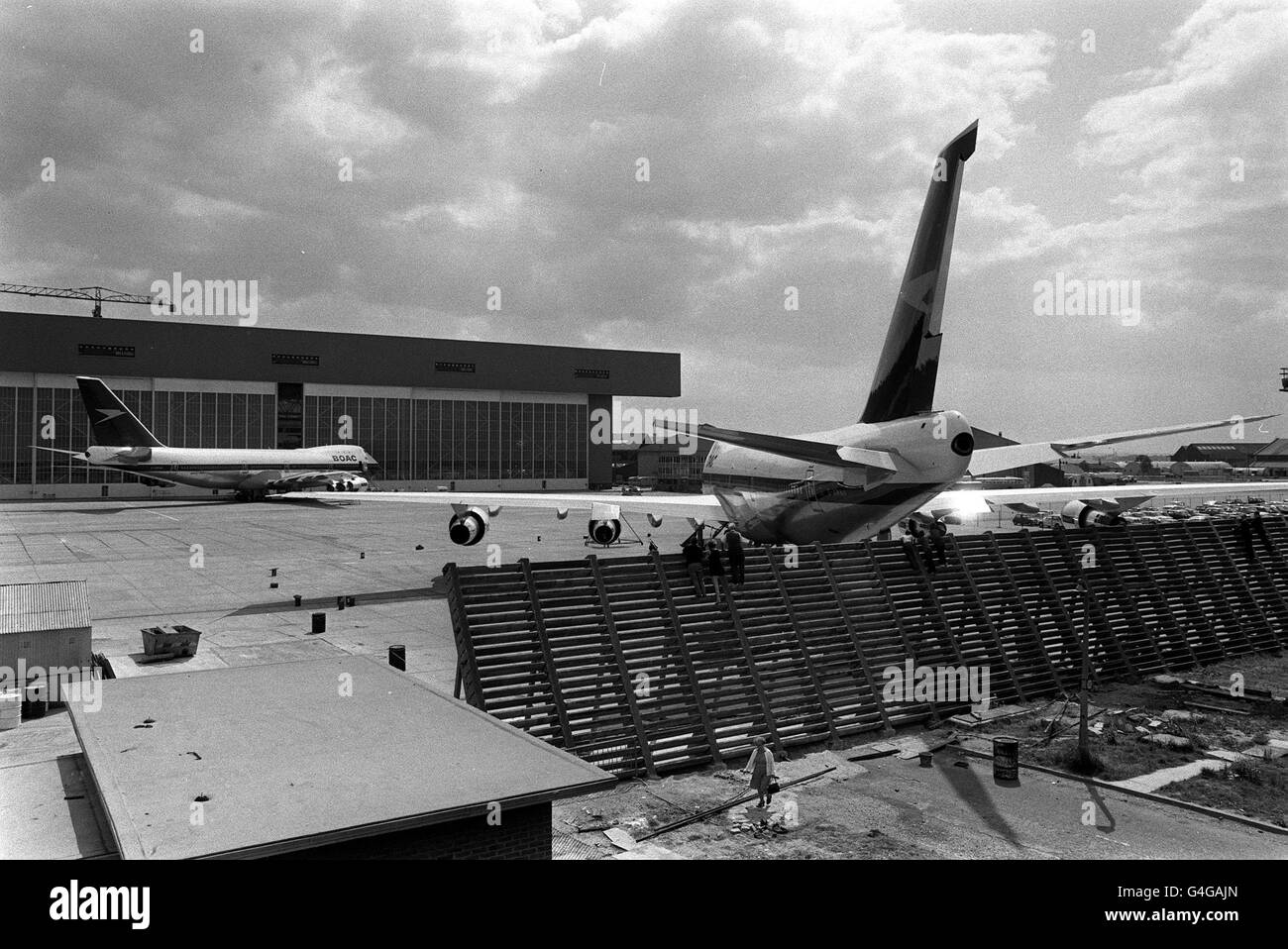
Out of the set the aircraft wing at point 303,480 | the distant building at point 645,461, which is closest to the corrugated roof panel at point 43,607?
the aircraft wing at point 303,480

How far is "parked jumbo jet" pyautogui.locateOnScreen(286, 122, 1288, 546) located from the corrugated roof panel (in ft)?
31.5

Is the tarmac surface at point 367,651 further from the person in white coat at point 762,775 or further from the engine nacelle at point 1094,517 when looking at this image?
the engine nacelle at point 1094,517

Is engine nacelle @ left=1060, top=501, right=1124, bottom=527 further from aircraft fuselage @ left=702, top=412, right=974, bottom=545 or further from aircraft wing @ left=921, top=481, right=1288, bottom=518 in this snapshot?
aircraft fuselage @ left=702, top=412, right=974, bottom=545

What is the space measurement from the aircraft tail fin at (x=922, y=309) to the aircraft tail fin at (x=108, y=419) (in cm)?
7171

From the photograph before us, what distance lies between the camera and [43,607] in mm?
→ 18453

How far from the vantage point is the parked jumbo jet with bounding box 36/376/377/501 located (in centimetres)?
7100

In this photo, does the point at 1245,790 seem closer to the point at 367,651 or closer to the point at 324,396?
the point at 367,651

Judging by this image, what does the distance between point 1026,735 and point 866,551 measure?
506cm

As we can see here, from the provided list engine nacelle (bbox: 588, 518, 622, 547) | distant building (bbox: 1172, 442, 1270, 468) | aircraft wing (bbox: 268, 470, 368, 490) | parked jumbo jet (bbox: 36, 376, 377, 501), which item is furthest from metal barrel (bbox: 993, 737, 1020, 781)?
distant building (bbox: 1172, 442, 1270, 468)

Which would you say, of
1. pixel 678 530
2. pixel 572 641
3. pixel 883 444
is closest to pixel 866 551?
pixel 883 444

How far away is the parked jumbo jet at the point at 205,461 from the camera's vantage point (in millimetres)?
71000

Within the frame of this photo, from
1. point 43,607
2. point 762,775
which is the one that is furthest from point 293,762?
→ point 43,607

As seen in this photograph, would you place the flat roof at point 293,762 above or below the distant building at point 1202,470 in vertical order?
below
